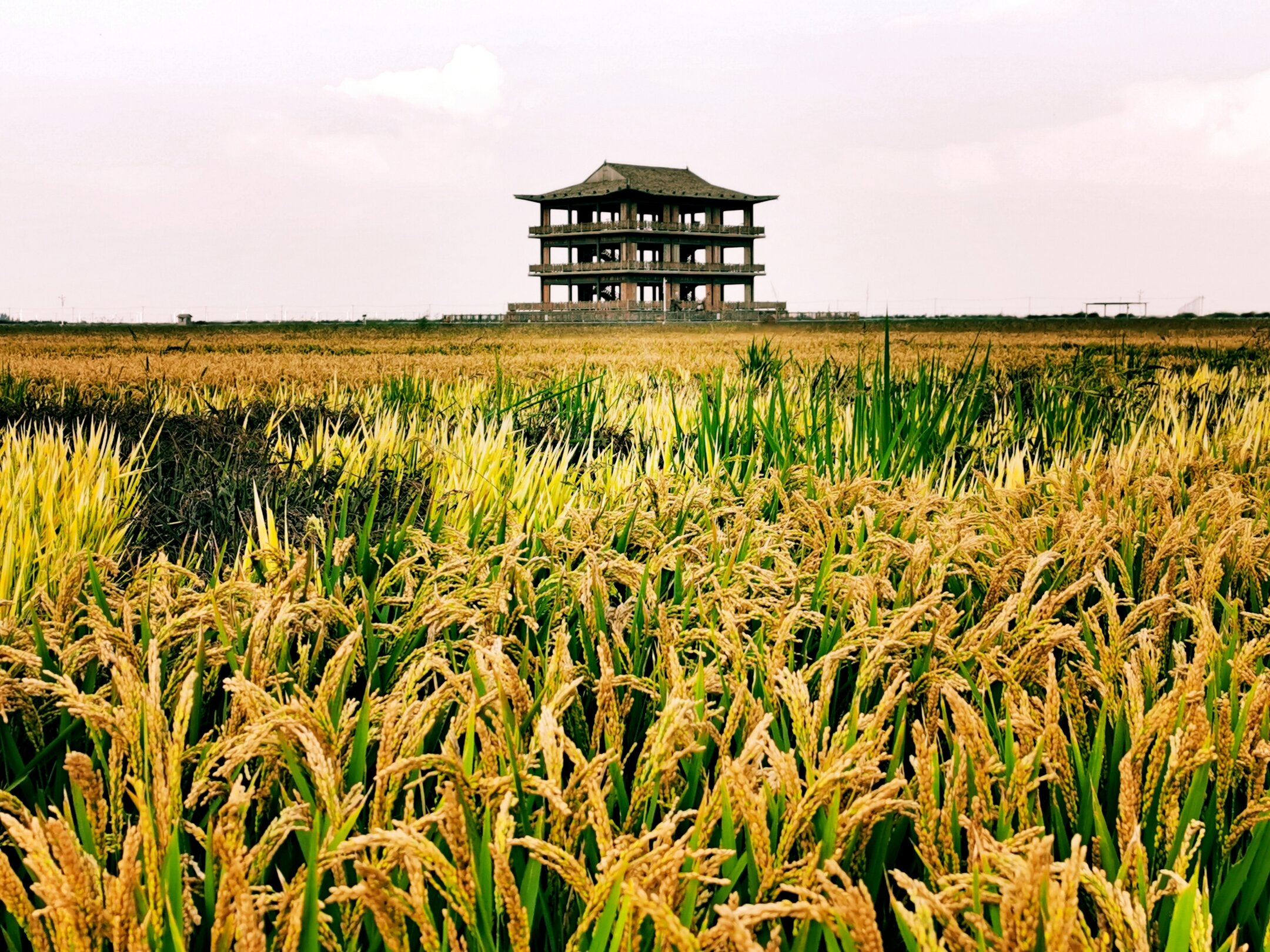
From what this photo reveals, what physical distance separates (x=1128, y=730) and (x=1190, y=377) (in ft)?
29.4

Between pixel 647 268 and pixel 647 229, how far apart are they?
223 cm

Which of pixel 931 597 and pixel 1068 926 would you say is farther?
pixel 931 597

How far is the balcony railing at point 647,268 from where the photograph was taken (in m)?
56.3

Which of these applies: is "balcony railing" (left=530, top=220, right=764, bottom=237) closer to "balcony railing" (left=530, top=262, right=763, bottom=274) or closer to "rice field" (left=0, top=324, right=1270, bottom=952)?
"balcony railing" (left=530, top=262, right=763, bottom=274)

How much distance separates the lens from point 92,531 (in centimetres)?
268

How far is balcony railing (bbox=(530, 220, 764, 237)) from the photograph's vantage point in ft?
186

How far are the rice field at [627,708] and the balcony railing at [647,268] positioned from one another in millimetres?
54008

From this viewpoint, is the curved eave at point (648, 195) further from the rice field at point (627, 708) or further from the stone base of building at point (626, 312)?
the rice field at point (627, 708)

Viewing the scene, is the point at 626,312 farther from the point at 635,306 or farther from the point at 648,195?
the point at 648,195

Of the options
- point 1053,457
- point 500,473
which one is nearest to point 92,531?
point 500,473

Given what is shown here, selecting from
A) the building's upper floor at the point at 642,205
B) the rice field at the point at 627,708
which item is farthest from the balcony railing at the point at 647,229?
the rice field at the point at 627,708

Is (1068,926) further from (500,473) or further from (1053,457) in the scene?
(1053,457)

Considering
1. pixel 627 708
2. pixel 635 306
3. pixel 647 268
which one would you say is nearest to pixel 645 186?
pixel 647 268

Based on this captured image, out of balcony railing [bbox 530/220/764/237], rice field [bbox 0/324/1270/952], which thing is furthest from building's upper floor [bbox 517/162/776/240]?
rice field [bbox 0/324/1270/952]
